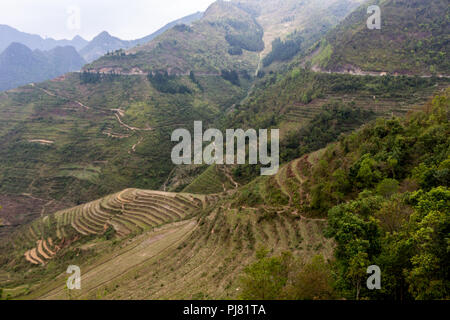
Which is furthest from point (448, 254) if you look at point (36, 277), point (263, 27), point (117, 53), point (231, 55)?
point (263, 27)

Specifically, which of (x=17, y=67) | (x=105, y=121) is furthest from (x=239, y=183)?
(x=17, y=67)

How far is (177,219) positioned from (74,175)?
36.6 metres

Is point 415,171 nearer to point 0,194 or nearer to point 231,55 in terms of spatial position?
point 0,194

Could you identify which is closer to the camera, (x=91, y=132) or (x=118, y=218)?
(x=118, y=218)

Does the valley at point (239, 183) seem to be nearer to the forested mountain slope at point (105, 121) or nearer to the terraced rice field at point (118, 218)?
the terraced rice field at point (118, 218)

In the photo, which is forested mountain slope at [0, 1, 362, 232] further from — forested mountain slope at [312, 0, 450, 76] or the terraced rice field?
forested mountain slope at [312, 0, 450, 76]

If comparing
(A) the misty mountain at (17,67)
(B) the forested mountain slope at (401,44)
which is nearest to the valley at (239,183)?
(B) the forested mountain slope at (401,44)

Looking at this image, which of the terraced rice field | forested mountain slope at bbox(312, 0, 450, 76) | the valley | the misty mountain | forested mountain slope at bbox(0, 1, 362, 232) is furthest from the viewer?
the misty mountain

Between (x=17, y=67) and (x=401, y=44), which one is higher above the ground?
(x=17, y=67)

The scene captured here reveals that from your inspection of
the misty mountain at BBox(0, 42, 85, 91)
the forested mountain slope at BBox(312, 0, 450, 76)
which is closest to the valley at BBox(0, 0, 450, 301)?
the forested mountain slope at BBox(312, 0, 450, 76)

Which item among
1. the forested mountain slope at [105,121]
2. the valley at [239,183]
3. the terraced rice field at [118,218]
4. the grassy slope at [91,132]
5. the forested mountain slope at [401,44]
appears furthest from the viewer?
the grassy slope at [91,132]

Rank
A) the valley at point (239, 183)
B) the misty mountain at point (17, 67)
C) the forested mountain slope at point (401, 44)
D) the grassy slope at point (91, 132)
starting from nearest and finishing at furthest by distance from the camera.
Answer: the valley at point (239, 183), the forested mountain slope at point (401, 44), the grassy slope at point (91, 132), the misty mountain at point (17, 67)

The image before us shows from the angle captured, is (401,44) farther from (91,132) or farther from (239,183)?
(91,132)

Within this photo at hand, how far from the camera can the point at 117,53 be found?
Result: 10081cm
